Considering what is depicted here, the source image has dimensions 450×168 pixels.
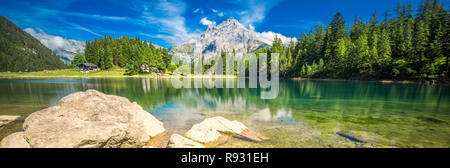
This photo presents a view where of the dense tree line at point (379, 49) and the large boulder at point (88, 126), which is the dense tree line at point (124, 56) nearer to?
the dense tree line at point (379, 49)

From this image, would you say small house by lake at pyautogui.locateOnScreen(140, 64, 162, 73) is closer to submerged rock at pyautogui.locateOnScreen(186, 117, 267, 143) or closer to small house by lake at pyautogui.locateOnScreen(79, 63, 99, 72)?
small house by lake at pyautogui.locateOnScreen(79, 63, 99, 72)

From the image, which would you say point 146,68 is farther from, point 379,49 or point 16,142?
point 379,49

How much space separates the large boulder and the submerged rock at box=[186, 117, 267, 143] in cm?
289

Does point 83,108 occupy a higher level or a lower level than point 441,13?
lower

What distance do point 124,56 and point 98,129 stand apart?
401ft

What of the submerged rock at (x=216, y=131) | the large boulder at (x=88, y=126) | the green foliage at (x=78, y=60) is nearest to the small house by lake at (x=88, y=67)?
the green foliage at (x=78, y=60)

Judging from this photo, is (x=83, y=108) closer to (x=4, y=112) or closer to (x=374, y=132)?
(x=4, y=112)

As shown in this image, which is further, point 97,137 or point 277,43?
→ point 277,43

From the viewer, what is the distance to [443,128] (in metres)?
13.6

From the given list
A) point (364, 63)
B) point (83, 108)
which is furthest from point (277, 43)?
point (83, 108)

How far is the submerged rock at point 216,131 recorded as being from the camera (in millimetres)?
10500
